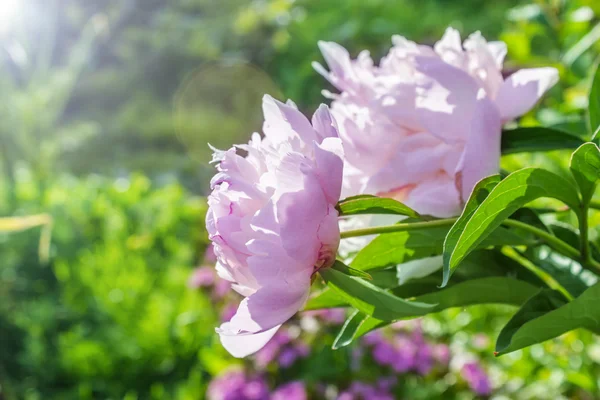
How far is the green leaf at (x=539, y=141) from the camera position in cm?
39

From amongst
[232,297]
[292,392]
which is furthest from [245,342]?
[232,297]

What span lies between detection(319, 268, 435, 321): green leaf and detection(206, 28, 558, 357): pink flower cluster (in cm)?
1

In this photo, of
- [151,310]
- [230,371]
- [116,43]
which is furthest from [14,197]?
[116,43]

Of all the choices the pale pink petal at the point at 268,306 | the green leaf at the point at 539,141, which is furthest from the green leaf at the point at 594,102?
the pale pink petal at the point at 268,306

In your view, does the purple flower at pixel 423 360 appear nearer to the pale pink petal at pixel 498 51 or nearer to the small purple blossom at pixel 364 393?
the small purple blossom at pixel 364 393

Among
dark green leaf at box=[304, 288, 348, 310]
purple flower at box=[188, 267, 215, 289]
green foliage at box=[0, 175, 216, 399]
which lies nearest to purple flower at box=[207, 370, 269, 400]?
green foliage at box=[0, 175, 216, 399]

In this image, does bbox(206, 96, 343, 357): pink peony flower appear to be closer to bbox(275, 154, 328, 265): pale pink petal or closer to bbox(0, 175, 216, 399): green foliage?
bbox(275, 154, 328, 265): pale pink petal

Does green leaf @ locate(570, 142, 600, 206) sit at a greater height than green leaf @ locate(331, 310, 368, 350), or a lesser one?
greater

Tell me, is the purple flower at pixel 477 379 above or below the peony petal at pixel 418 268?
below

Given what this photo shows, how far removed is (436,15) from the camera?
225 inches

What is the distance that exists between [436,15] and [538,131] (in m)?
5.69

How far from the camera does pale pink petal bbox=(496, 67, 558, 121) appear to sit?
38cm

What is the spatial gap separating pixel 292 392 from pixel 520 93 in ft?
4.19

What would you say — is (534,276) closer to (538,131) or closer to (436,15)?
(538,131)
